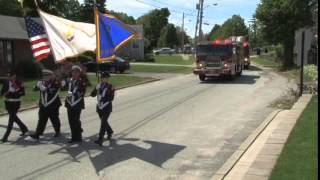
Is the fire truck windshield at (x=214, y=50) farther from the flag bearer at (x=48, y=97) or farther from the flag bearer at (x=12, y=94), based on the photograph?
the flag bearer at (x=12, y=94)

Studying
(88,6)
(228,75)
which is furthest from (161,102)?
(88,6)

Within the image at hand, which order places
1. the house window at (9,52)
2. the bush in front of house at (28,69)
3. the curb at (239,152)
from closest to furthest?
the curb at (239,152), the bush in front of house at (28,69), the house window at (9,52)

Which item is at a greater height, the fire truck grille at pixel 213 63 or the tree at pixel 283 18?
the tree at pixel 283 18

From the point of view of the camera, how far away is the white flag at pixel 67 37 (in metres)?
12.5

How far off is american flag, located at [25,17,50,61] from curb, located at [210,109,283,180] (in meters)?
4.89

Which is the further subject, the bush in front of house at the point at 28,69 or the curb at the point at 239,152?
the bush in front of house at the point at 28,69

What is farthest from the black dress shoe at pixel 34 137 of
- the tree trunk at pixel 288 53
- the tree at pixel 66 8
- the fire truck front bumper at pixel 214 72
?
the tree at pixel 66 8

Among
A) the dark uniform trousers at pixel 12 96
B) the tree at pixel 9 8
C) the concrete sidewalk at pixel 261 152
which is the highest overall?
the tree at pixel 9 8

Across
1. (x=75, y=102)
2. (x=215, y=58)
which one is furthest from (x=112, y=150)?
(x=215, y=58)

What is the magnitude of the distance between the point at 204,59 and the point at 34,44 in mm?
20190

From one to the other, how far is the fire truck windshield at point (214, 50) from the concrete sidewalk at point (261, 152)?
645 inches

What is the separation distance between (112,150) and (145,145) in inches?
32.7

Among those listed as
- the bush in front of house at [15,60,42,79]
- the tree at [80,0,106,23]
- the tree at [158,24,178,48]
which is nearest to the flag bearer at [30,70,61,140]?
the bush in front of house at [15,60,42,79]

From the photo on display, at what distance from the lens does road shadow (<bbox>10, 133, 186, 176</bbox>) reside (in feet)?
32.9
